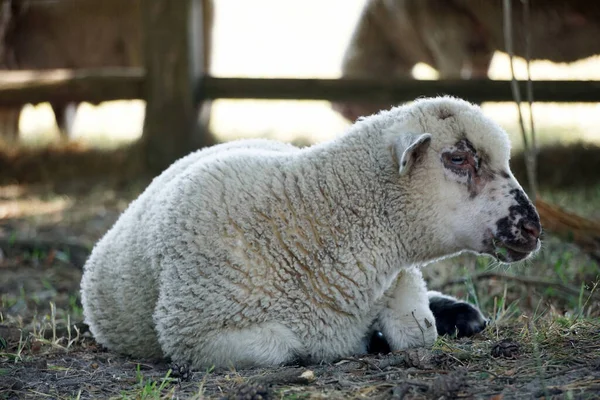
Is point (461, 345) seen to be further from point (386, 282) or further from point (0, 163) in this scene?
point (0, 163)

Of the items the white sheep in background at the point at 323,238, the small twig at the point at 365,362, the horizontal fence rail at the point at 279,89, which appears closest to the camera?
the small twig at the point at 365,362

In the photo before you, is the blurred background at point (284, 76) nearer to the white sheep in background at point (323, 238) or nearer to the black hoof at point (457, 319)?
the black hoof at point (457, 319)

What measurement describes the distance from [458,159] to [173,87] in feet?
15.0

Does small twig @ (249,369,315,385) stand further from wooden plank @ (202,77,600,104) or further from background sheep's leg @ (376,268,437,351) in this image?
wooden plank @ (202,77,600,104)

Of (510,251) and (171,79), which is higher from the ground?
(510,251)

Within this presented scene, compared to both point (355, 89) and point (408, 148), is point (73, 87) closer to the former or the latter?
point (355, 89)

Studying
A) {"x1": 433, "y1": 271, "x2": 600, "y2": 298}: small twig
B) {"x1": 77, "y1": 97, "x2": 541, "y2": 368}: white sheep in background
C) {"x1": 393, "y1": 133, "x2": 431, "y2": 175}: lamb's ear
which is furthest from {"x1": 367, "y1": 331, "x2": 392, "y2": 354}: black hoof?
{"x1": 433, "y1": 271, "x2": 600, "y2": 298}: small twig

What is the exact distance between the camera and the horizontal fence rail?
7012mm

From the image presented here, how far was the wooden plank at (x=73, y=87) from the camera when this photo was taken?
25.3 feet

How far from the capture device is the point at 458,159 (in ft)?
11.5

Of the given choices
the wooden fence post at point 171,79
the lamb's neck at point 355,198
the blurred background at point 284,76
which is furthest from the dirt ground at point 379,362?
the blurred background at point 284,76

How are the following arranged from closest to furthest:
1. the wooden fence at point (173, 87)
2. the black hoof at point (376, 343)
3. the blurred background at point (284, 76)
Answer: the black hoof at point (376, 343)
the wooden fence at point (173, 87)
the blurred background at point (284, 76)

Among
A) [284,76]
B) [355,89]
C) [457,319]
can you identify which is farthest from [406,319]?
Answer: [284,76]

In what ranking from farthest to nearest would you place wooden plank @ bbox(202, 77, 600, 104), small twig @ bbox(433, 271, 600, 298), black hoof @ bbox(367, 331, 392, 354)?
wooden plank @ bbox(202, 77, 600, 104)
small twig @ bbox(433, 271, 600, 298)
black hoof @ bbox(367, 331, 392, 354)
